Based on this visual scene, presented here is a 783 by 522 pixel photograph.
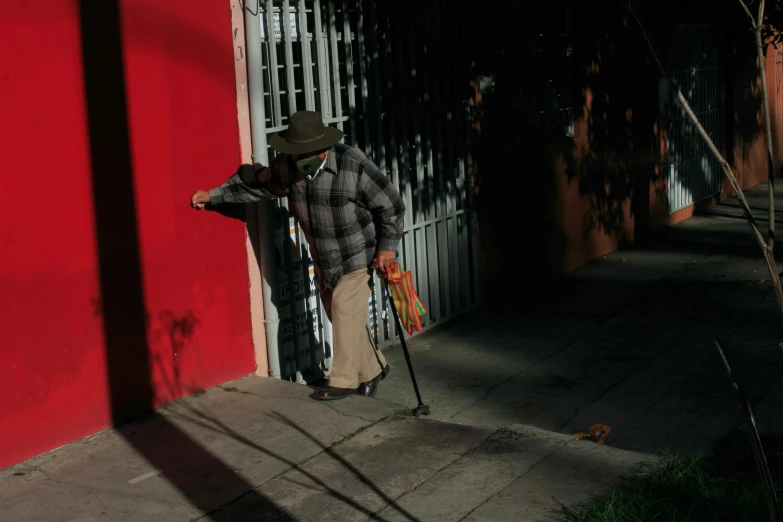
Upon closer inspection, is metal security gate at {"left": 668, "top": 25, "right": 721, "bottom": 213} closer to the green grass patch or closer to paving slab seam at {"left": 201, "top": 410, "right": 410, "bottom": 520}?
paving slab seam at {"left": 201, "top": 410, "right": 410, "bottom": 520}

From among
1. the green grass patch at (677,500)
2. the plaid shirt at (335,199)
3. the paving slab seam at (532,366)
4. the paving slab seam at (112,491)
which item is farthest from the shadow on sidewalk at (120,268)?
the paving slab seam at (532,366)

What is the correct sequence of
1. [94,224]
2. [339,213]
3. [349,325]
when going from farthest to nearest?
[349,325] → [339,213] → [94,224]

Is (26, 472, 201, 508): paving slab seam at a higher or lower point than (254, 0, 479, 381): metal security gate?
lower

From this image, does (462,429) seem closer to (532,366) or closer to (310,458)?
(310,458)

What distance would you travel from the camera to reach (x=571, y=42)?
1109cm

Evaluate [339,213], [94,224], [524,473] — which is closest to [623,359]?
[339,213]

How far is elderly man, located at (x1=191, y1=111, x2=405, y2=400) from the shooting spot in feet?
20.1

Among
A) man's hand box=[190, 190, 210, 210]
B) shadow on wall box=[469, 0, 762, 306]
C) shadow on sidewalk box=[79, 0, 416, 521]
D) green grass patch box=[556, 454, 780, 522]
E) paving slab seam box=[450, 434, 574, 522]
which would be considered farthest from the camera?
shadow on wall box=[469, 0, 762, 306]

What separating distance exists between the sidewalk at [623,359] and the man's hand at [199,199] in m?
1.94

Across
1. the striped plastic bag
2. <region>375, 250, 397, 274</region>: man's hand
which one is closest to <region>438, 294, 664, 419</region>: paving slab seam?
the striped plastic bag

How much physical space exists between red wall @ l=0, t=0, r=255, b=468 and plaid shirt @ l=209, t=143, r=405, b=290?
0.27 metres

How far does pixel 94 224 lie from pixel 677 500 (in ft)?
10.5

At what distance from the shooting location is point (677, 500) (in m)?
4.53

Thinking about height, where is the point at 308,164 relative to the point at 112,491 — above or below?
above
